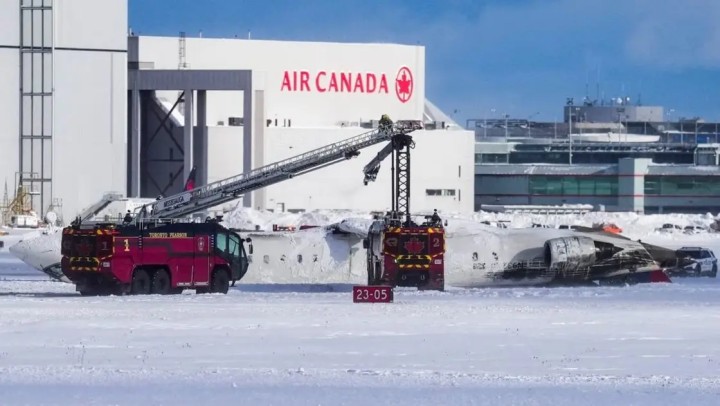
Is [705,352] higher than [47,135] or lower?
lower

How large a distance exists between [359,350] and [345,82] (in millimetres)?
81750

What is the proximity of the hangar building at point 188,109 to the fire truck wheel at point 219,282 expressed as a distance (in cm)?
4843

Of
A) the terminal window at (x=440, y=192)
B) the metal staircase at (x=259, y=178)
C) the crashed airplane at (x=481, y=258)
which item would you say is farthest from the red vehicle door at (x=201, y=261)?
the terminal window at (x=440, y=192)

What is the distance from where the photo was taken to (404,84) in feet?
354

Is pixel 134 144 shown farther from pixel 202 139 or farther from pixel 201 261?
pixel 201 261

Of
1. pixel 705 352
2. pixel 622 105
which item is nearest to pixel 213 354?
pixel 705 352

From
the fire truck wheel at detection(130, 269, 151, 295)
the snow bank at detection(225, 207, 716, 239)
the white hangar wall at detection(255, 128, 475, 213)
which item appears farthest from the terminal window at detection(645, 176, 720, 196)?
the fire truck wheel at detection(130, 269, 151, 295)

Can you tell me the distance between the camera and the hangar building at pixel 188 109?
89562mm

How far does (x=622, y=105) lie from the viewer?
187500 millimetres

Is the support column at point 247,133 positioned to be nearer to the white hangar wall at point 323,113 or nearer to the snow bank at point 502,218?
the snow bank at point 502,218

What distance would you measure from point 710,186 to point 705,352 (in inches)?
4302

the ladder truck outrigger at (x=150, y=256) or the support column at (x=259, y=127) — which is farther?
the support column at (x=259, y=127)

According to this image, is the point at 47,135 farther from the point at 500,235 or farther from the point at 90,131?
the point at 500,235

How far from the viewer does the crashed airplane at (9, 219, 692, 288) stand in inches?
1844
